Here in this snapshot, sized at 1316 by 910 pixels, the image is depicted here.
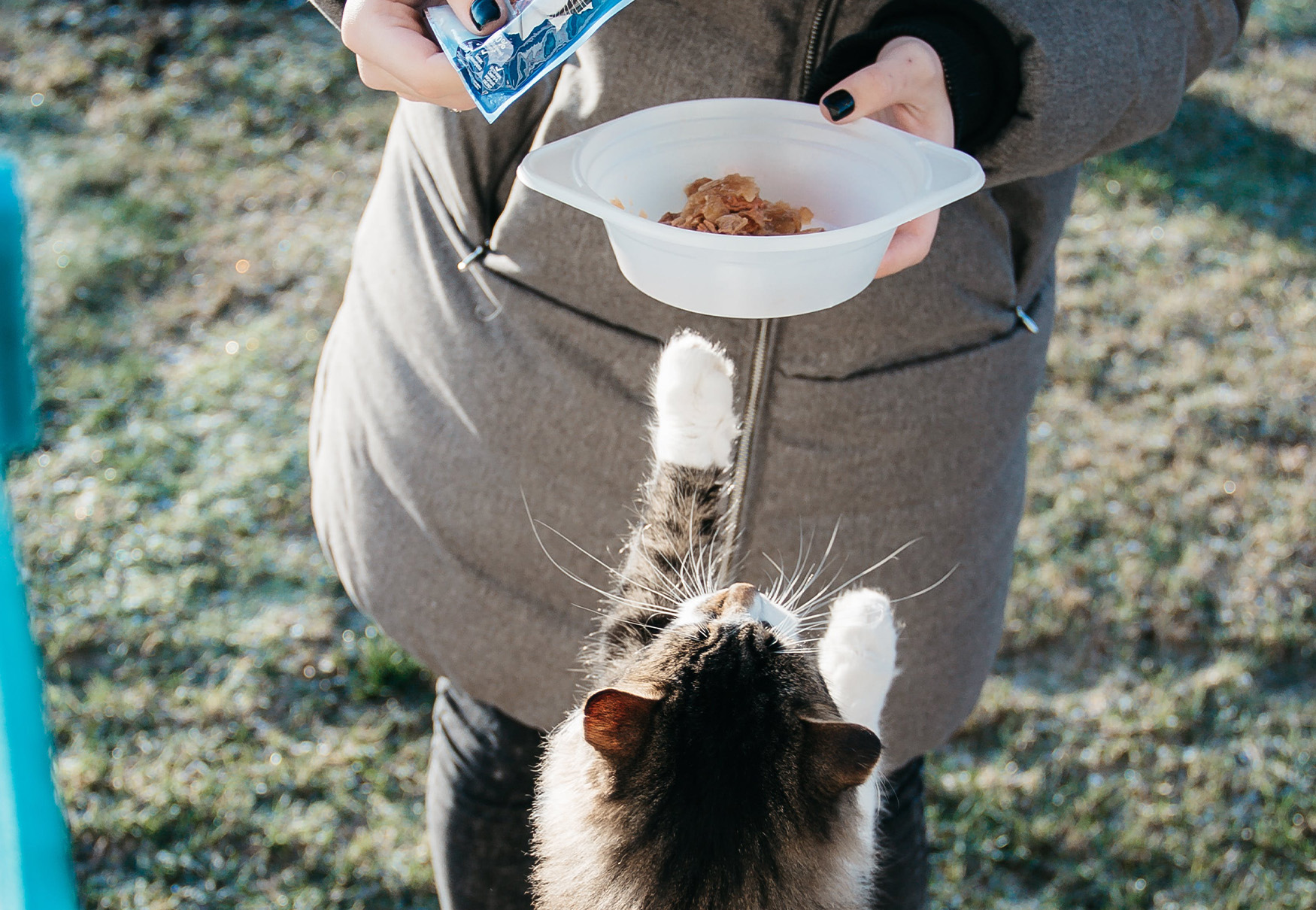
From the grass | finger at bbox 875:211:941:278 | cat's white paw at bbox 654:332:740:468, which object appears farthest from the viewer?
the grass

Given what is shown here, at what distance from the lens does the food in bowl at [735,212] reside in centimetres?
89

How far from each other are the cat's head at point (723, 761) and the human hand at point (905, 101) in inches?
17.7

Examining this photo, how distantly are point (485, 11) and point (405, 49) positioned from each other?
0.10 m

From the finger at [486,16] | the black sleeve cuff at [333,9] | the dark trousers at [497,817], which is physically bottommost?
the dark trousers at [497,817]

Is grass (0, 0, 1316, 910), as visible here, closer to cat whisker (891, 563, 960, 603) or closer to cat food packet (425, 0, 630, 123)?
cat whisker (891, 563, 960, 603)

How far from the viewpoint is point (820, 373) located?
1.08 metres

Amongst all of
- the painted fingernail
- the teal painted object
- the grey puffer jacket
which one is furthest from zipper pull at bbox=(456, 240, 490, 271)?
the teal painted object

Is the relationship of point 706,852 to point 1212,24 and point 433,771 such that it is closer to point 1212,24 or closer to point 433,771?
point 433,771

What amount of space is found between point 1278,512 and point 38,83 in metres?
4.31

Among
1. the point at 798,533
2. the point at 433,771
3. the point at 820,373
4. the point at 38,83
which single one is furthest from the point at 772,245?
the point at 38,83

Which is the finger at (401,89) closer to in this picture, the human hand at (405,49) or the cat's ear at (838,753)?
the human hand at (405,49)

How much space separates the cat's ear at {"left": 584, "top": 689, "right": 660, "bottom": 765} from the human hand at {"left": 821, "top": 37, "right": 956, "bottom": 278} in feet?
1.60

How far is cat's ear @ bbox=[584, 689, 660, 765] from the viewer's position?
99 cm

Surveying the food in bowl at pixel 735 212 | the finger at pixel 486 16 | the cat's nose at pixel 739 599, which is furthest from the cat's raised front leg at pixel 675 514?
the finger at pixel 486 16
